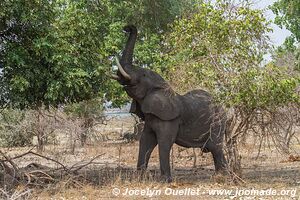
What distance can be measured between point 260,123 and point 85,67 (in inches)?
167

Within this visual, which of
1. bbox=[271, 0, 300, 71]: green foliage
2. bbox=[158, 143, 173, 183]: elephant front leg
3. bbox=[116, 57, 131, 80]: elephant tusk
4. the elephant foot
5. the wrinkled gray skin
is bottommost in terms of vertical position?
the elephant foot

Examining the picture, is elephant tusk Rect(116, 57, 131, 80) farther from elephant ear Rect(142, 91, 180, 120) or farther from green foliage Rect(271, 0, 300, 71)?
green foliage Rect(271, 0, 300, 71)

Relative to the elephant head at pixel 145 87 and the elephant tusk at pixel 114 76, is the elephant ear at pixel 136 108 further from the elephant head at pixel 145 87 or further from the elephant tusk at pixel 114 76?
the elephant tusk at pixel 114 76

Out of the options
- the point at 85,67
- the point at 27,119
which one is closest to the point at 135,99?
the point at 85,67

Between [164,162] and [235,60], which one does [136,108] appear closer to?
[164,162]

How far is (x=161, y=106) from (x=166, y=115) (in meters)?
0.25

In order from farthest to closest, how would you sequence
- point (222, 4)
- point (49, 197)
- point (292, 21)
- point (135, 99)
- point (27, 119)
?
point (27, 119), point (292, 21), point (135, 99), point (222, 4), point (49, 197)

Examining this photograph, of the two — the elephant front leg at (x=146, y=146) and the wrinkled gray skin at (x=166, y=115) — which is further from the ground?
the wrinkled gray skin at (x=166, y=115)

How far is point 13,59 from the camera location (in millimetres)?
11797

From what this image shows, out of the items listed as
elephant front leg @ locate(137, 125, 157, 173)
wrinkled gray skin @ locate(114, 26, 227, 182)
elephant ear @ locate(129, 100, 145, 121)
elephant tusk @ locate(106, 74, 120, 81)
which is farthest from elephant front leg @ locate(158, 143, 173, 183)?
elephant tusk @ locate(106, 74, 120, 81)

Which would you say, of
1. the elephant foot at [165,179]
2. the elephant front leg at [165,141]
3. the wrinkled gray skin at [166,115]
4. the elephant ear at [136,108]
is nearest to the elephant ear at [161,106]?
the wrinkled gray skin at [166,115]

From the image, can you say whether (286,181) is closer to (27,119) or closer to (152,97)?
(152,97)

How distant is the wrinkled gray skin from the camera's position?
44.4 ft

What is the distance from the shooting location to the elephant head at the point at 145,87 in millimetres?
13562
